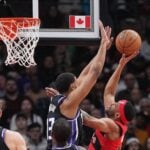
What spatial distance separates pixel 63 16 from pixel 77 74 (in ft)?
3.25

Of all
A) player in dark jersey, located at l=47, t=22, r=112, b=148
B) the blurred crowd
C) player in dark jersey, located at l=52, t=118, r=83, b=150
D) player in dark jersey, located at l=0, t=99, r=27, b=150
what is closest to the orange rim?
the blurred crowd

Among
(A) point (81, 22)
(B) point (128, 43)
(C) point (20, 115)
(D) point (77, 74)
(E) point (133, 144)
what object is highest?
(A) point (81, 22)

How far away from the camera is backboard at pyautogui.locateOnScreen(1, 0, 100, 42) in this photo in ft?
29.6

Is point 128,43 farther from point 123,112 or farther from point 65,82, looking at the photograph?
point 65,82

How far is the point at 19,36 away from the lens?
8312 mm

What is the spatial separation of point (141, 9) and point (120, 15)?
0.56m

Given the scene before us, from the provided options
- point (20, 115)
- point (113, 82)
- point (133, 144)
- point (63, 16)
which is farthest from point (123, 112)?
point (63, 16)

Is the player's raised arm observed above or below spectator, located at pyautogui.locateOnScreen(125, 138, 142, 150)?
above

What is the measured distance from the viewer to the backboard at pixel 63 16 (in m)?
9.01

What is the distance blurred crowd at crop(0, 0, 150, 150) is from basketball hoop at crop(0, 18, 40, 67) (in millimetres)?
614

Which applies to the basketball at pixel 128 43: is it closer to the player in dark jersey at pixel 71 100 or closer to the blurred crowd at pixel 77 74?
the player in dark jersey at pixel 71 100

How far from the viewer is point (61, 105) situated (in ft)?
23.0

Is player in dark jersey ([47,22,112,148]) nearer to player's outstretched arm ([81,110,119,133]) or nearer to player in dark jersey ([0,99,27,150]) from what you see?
player's outstretched arm ([81,110,119,133])

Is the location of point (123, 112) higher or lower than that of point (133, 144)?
higher
